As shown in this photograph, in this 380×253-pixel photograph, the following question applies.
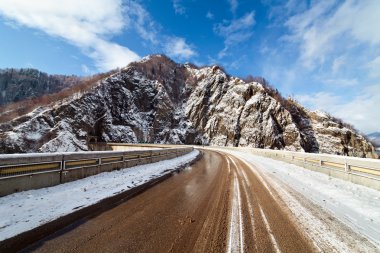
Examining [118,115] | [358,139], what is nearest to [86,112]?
[118,115]

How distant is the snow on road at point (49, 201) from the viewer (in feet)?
16.5

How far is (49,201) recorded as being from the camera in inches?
267

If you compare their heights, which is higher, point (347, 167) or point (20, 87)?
point (20, 87)

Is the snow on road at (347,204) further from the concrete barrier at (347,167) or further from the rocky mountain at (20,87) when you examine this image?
the rocky mountain at (20,87)

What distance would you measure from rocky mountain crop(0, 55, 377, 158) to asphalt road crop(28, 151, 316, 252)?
67483 mm

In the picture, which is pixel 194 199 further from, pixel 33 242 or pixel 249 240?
pixel 33 242

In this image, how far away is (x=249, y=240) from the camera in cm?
434

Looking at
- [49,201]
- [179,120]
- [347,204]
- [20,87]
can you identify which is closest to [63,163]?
[49,201]

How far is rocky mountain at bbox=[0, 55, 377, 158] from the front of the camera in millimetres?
70806

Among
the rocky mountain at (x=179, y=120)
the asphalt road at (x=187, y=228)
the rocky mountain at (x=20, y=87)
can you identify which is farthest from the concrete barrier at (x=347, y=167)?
the rocky mountain at (x=20, y=87)

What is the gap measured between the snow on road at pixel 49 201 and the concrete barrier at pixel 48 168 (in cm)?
30

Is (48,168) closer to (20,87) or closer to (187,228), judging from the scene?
(187,228)

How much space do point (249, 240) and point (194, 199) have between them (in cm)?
319

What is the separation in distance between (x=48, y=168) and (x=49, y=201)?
7.75ft
